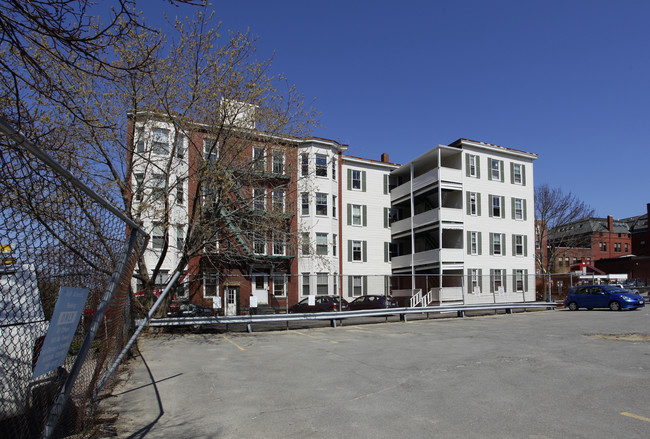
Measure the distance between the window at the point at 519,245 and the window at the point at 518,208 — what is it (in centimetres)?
166

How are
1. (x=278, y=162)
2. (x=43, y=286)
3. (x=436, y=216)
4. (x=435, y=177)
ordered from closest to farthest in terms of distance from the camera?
(x=43, y=286), (x=278, y=162), (x=436, y=216), (x=435, y=177)

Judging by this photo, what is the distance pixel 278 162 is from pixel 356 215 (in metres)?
20.2

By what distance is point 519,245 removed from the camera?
3972 centimetres

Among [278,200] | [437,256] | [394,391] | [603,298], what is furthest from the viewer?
[437,256]

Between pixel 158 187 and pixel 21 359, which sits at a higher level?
pixel 158 187

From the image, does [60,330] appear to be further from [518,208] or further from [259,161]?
[518,208]

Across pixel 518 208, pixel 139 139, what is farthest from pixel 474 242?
pixel 139 139

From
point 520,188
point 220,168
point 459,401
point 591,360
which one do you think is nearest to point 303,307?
point 220,168

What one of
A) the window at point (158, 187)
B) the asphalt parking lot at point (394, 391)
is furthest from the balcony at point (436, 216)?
the window at point (158, 187)

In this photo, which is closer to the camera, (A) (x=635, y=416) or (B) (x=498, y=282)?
(A) (x=635, y=416)

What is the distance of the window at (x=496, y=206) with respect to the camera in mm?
38497

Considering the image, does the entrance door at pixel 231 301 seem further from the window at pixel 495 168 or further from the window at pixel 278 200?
the window at pixel 495 168

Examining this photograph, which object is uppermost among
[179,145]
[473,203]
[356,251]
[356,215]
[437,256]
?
[179,145]

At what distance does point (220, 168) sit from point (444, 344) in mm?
8740
